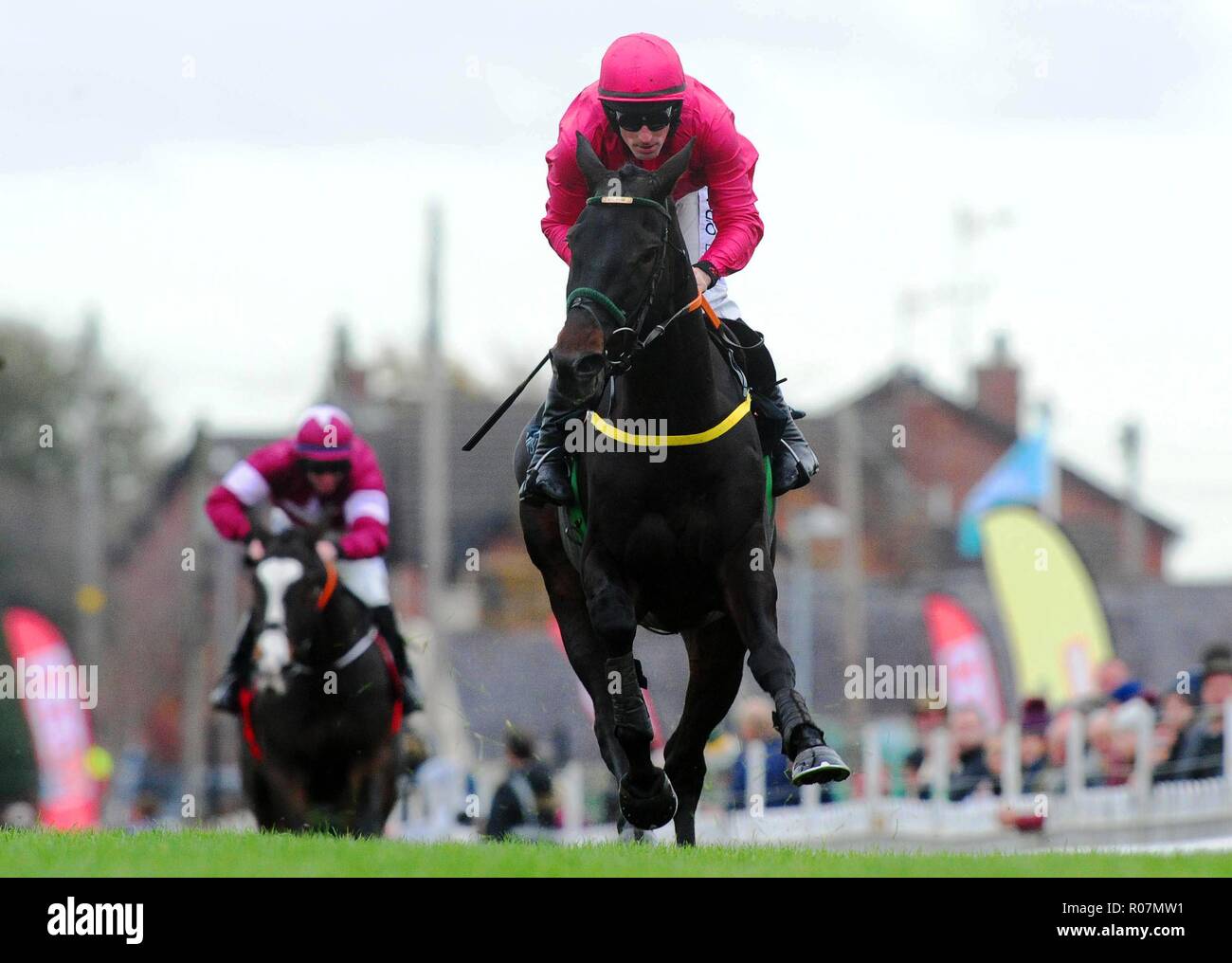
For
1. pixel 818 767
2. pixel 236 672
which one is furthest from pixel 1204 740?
pixel 818 767

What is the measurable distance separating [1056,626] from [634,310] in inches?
652

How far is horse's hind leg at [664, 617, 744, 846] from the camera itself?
8570 mm

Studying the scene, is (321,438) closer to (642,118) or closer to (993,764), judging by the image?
(642,118)

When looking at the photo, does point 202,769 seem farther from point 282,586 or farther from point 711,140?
point 711,140

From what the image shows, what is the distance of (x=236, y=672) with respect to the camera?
11.0 metres

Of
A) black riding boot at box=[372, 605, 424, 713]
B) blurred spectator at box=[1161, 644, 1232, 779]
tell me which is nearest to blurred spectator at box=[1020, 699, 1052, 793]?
blurred spectator at box=[1161, 644, 1232, 779]

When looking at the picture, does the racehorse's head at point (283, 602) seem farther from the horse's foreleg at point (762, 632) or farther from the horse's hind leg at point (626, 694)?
the horse's foreleg at point (762, 632)

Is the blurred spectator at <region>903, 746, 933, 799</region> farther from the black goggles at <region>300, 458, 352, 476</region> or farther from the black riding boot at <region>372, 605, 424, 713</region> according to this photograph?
the black goggles at <region>300, 458, 352, 476</region>

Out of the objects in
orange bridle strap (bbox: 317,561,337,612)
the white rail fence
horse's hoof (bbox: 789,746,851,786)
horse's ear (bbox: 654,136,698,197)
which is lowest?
the white rail fence

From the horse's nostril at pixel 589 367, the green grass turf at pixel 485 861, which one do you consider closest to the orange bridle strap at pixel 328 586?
the green grass turf at pixel 485 861
